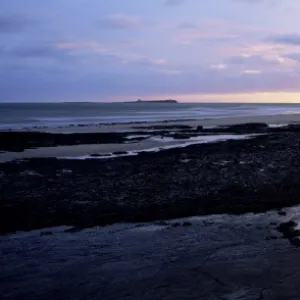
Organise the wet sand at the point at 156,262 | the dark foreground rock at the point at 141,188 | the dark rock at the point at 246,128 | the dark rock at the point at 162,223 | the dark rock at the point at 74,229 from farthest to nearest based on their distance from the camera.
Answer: the dark rock at the point at 246,128 → the dark foreground rock at the point at 141,188 → the dark rock at the point at 162,223 → the dark rock at the point at 74,229 → the wet sand at the point at 156,262

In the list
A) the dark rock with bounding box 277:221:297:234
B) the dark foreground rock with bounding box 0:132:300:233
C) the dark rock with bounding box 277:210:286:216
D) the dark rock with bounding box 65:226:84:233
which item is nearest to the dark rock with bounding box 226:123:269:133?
the dark foreground rock with bounding box 0:132:300:233

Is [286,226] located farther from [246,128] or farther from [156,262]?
[246,128]

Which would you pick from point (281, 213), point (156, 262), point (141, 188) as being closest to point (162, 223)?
point (156, 262)

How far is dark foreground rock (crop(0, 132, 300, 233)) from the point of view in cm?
1327

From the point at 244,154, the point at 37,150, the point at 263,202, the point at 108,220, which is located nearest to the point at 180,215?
the point at 108,220

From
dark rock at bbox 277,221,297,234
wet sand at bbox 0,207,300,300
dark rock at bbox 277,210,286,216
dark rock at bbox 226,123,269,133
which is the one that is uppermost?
dark rock at bbox 226,123,269,133

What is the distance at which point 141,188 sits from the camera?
17047mm

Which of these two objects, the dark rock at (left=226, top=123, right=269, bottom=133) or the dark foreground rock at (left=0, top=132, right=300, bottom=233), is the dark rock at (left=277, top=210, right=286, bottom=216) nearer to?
the dark foreground rock at (left=0, top=132, right=300, bottom=233)

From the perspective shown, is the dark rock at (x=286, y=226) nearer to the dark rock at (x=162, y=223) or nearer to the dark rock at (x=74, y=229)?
the dark rock at (x=162, y=223)

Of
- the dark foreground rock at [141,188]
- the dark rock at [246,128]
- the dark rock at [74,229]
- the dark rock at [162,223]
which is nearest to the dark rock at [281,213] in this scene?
the dark foreground rock at [141,188]

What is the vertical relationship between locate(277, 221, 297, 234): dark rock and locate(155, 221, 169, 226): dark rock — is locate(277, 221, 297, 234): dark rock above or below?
above

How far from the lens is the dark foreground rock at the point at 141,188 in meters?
13.3

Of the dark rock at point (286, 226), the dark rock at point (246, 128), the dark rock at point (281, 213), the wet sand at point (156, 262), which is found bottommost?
the wet sand at point (156, 262)

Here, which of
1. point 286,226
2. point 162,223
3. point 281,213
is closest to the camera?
point 286,226
